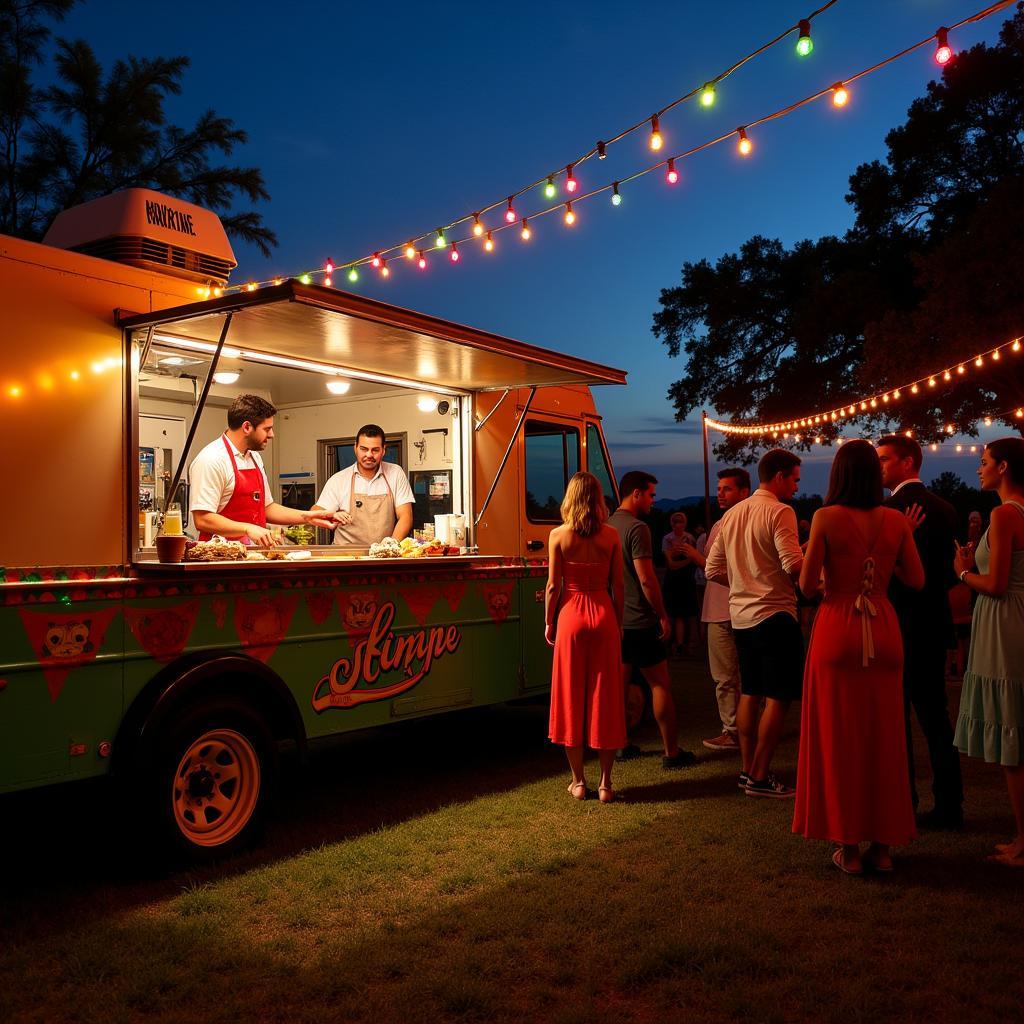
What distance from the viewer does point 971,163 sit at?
23.1 meters

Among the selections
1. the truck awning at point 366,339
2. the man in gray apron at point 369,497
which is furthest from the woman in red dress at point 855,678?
the man in gray apron at point 369,497

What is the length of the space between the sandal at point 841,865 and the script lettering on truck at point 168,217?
4.18m

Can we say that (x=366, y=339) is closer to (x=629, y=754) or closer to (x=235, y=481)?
(x=235, y=481)

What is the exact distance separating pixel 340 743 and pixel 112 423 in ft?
12.2

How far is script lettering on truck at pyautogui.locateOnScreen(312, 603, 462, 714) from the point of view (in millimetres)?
5137

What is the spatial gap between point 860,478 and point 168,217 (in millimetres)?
3444

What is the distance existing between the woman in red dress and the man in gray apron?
11.5 ft

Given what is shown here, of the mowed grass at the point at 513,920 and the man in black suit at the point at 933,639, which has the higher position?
→ the man in black suit at the point at 933,639

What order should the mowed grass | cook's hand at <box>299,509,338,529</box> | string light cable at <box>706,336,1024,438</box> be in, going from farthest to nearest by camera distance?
string light cable at <box>706,336,1024,438</box> < cook's hand at <box>299,509,338,529</box> < the mowed grass

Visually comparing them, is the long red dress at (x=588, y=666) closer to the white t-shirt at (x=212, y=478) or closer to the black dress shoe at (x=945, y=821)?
the black dress shoe at (x=945, y=821)

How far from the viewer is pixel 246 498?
19.7 feet

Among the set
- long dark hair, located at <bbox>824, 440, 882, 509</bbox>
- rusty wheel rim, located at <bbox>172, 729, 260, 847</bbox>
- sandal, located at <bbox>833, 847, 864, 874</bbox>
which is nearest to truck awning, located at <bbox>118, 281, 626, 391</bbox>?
rusty wheel rim, located at <bbox>172, 729, 260, 847</bbox>

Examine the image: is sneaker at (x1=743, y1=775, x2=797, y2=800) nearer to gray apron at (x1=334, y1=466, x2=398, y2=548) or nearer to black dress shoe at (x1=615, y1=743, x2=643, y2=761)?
black dress shoe at (x1=615, y1=743, x2=643, y2=761)

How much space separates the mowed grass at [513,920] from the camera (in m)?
3.20
